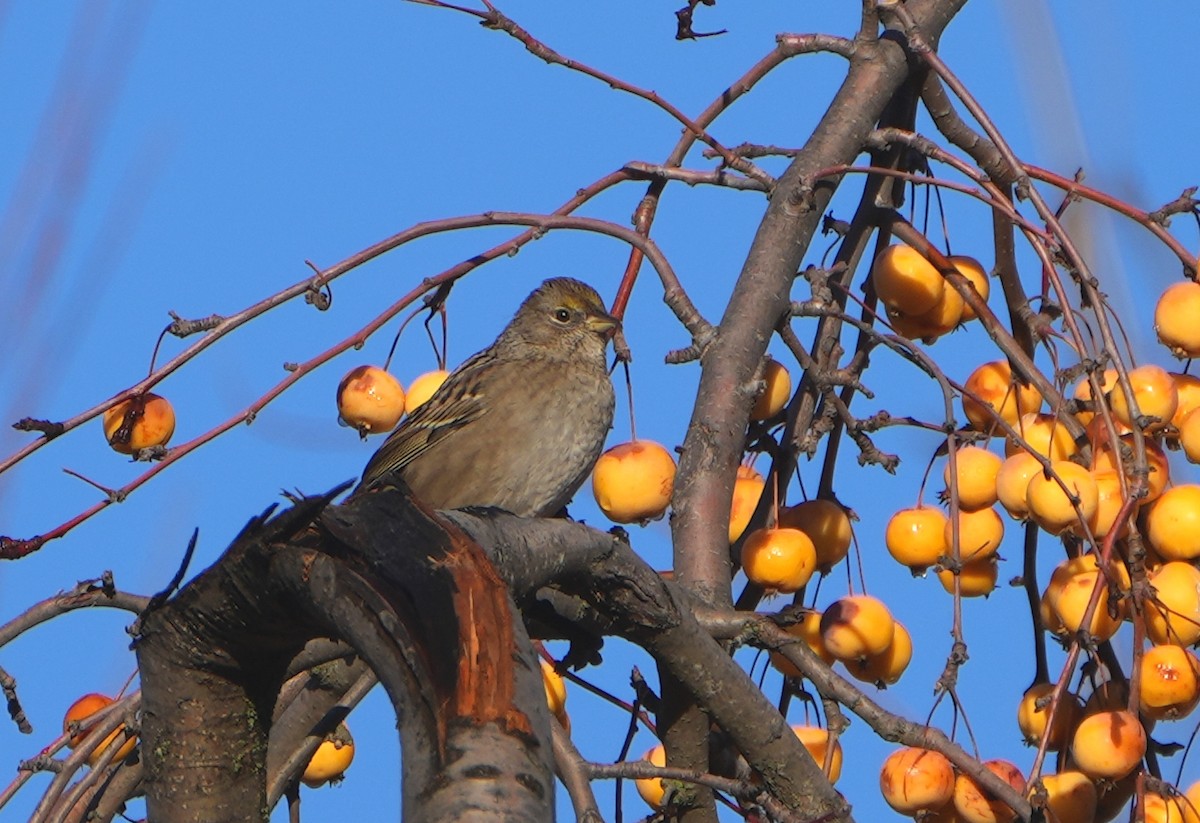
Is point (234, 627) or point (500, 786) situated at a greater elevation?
point (234, 627)

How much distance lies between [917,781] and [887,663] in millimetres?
416

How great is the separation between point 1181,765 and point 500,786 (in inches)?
71.0

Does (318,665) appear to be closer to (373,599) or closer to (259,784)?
(259,784)

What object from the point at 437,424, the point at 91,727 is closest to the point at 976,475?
the point at 91,727

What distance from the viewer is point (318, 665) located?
9.53 ft

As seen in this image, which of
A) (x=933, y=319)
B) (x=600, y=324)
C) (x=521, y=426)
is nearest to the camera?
(x=933, y=319)

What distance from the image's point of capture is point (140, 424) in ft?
11.2

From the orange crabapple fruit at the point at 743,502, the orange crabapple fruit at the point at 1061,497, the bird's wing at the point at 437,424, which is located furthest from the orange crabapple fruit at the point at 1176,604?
the bird's wing at the point at 437,424

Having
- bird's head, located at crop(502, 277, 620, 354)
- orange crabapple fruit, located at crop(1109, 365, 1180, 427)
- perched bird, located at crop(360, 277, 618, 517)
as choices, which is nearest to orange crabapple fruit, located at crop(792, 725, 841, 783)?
orange crabapple fruit, located at crop(1109, 365, 1180, 427)

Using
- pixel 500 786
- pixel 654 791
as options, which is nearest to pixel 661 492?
pixel 654 791

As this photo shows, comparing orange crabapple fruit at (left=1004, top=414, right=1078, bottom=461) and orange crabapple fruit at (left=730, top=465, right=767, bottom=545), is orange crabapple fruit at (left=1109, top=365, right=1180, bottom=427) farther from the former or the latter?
orange crabapple fruit at (left=730, top=465, right=767, bottom=545)

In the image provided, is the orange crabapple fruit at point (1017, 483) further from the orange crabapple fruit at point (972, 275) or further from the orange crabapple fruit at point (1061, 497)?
the orange crabapple fruit at point (972, 275)

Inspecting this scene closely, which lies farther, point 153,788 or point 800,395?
point 800,395

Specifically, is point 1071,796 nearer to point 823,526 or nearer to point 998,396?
point 823,526
